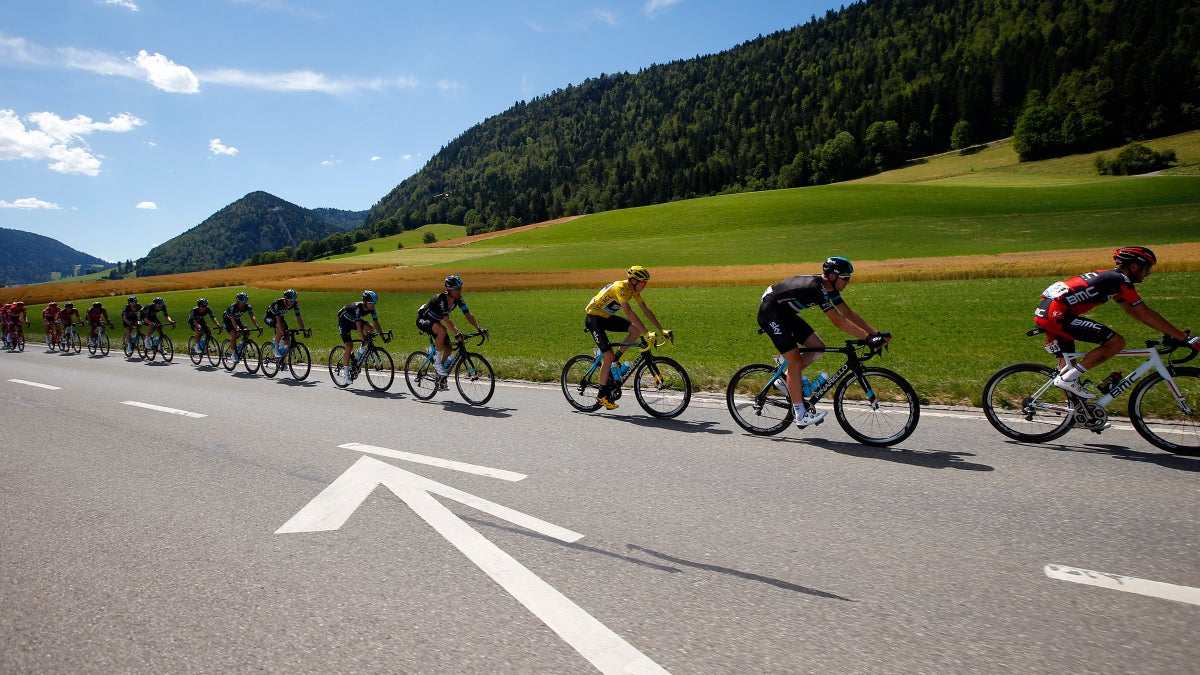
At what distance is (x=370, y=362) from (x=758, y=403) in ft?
29.4

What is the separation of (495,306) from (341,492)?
90.5 feet

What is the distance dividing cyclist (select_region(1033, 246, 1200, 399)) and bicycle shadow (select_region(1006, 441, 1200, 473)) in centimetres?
55

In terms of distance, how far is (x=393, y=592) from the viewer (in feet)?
12.2

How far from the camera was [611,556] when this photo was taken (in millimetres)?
4094

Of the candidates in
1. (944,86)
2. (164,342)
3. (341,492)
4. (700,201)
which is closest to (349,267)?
(700,201)

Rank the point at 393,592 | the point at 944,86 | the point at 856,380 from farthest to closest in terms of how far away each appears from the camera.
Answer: the point at 944,86 → the point at 856,380 → the point at 393,592

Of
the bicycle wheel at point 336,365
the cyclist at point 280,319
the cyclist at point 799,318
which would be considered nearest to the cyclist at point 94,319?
the cyclist at point 280,319

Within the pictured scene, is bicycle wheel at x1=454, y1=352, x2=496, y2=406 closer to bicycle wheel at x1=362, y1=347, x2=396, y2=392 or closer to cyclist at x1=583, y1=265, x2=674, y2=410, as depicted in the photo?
cyclist at x1=583, y1=265, x2=674, y2=410

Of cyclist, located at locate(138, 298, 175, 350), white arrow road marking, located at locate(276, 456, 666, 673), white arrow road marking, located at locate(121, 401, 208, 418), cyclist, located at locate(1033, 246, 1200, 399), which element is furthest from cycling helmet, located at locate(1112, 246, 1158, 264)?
cyclist, located at locate(138, 298, 175, 350)

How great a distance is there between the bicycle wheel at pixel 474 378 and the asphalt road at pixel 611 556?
2700 millimetres

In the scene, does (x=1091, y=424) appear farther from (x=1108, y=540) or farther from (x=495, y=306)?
(x=495, y=306)

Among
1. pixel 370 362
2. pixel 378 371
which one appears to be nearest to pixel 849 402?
pixel 378 371

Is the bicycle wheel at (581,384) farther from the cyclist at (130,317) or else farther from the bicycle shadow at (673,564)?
the cyclist at (130,317)

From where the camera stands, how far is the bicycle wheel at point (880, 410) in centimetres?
648
